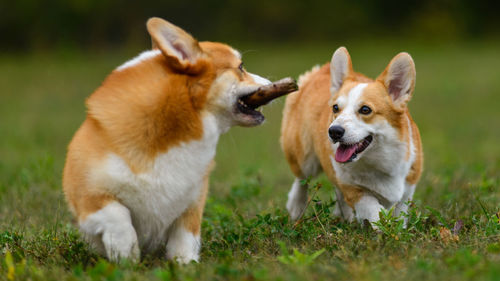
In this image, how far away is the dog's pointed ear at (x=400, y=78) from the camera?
164 inches

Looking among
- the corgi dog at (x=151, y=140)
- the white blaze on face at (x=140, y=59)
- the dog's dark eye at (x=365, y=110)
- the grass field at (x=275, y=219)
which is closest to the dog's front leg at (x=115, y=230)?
the corgi dog at (x=151, y=140)

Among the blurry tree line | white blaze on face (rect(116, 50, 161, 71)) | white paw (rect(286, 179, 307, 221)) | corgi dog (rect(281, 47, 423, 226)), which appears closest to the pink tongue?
corgi dog (rect(281, 47, 423, 226))

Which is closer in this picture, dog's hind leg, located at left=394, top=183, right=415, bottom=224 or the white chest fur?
the white chest fur

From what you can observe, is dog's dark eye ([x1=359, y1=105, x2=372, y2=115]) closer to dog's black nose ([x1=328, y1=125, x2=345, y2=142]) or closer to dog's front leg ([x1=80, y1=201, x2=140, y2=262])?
dog's black nose ([x1=328, y1=125, x2=345, y2=142])

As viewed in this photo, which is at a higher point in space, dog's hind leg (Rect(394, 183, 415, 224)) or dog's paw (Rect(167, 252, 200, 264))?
dog's hind leg (Rect(394, 183, 415, 224))

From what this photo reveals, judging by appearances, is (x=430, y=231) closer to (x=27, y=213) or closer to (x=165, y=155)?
(x=165, y=155)

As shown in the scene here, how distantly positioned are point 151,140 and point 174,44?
0.54 metres

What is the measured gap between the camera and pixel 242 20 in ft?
80.4

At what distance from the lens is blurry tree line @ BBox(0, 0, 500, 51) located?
21.4m

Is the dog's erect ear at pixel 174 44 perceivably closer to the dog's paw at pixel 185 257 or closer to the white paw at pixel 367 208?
the dog's paw at pixel 185 257

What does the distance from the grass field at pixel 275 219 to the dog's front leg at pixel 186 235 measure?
0.10m

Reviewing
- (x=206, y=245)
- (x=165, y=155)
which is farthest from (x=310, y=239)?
(x=165, y=155)

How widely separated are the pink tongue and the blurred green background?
42cm

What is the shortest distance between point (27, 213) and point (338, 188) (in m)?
2.38
